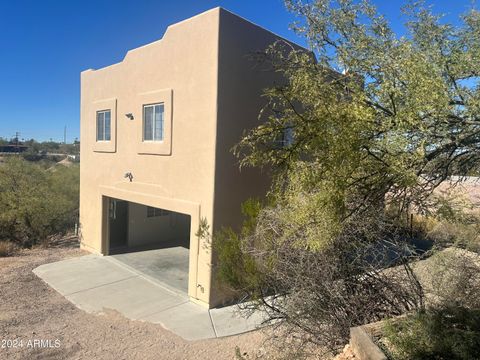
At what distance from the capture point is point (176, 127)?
10.6 meters

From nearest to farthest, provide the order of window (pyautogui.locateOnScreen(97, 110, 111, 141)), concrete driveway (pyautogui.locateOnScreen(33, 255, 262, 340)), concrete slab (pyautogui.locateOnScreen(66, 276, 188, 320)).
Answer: concrete driveway (pyautogui.locateOnScreen(33, 255, 262, 340))
concrete slab (pyautogui.locateOnScreen(66, 276, 188, 320))
window (pyautogui.locateOnScreen(97, 110, 111, 141))

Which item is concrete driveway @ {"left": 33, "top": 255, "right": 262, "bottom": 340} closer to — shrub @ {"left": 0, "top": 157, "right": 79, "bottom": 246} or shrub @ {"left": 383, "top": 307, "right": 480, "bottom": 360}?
shrub @ {"left": 383, "top": 307, "right": 480, "bottom": 360}

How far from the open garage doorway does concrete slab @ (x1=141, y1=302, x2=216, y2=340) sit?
1.88 metres

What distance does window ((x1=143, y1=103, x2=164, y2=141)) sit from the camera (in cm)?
1156

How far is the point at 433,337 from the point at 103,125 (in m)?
13.5

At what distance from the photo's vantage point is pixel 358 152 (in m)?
4.14

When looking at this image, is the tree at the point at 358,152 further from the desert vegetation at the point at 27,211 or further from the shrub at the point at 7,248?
the desert vegetation at the point at 27,211

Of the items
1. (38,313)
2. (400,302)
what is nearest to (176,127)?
(38,313)

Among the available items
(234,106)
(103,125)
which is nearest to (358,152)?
(234,106)

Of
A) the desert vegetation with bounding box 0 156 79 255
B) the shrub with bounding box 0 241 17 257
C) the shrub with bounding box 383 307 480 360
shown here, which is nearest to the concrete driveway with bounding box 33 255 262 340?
the shrub with bounding box 0 241 17 257

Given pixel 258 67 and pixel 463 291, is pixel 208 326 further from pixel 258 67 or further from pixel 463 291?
pixel 258 67

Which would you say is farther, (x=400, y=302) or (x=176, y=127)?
(x=176, y=127)

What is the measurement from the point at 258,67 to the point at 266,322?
6.94m

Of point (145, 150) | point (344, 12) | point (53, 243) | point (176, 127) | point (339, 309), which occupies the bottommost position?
point (53, 243)
